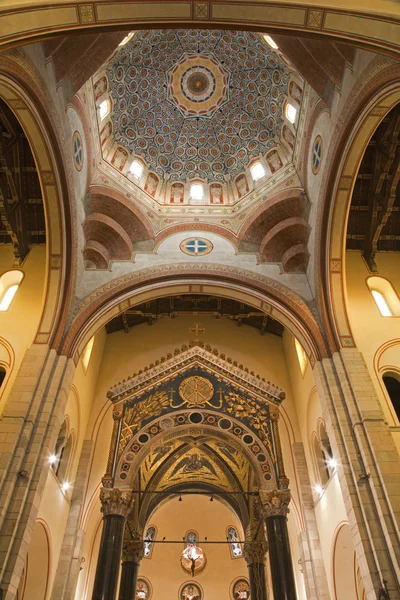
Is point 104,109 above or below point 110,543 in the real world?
above

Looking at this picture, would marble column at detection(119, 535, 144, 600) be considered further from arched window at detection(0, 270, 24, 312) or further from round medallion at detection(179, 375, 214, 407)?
arched window at detection(0, 270, 24, 312)

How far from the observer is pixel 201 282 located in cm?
1345

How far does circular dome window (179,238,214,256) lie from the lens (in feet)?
46.0

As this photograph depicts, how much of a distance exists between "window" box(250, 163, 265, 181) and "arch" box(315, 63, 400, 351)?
3799mm

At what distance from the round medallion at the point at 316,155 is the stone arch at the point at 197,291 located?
3.45 meters

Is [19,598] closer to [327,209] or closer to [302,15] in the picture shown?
[327,209]

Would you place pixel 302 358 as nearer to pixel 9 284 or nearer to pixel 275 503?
pixel 275 503

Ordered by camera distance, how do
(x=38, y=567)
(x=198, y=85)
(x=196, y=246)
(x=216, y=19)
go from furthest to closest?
(x=198, y=85), (x=196, y=246), (x=38, y=567), (x=216, y=19)

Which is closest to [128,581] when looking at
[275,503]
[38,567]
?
[38,567]

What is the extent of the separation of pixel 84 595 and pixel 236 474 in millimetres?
5836

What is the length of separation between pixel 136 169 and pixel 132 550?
11976 millimetres

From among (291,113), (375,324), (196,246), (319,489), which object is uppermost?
(291,113)

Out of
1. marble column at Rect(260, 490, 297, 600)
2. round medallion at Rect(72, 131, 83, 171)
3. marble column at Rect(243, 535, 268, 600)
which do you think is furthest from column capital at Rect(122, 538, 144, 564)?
round medallion at Rect(72, 131, 83, 171)

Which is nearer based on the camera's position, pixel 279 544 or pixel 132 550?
pixel 279 544
